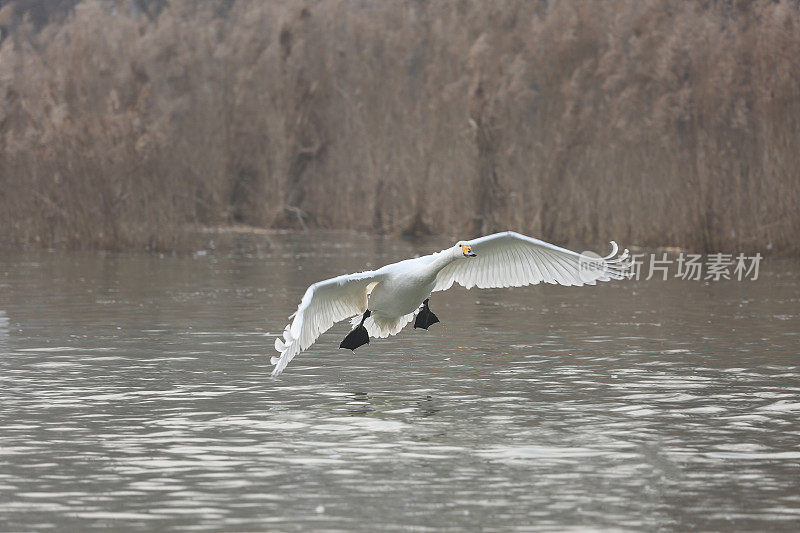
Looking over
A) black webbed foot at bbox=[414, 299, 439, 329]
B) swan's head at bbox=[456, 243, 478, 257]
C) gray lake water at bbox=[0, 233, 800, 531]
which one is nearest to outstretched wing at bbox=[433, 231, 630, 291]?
black webbed foot at bbox=[414, 299, 439, 329]

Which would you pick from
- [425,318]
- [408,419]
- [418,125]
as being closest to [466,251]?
[425,318]

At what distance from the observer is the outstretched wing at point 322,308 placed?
31.2ft

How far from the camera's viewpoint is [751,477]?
725cm

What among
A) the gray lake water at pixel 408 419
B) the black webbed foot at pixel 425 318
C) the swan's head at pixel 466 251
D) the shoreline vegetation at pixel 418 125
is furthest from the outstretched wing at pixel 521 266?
the shoreline vegetation at pixel 418 125

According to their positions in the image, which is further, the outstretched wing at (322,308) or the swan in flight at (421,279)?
the swan in flight at (421,279)

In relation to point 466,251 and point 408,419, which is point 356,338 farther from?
point 408,419

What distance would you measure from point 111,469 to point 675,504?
8.98ft

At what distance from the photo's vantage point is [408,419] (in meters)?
8.90

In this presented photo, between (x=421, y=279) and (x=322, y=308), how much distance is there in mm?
709

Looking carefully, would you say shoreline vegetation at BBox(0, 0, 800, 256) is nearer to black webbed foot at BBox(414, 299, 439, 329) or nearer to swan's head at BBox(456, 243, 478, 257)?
black webbed foot at BBox(414, 299, 439, 329)

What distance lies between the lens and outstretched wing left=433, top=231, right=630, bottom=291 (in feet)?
35.7

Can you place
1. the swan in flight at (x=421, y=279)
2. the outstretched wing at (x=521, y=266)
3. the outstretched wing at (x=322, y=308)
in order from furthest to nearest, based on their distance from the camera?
1. the outstretched wing at (x=521, y=266)
2. the swan in flight at (x=421, y=279)
3. the outstretched wing at (x=322, y=308)

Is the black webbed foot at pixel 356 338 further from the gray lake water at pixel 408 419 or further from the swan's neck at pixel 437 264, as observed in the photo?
the swan's neck at pixel 437 264

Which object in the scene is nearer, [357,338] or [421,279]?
[421,279]
